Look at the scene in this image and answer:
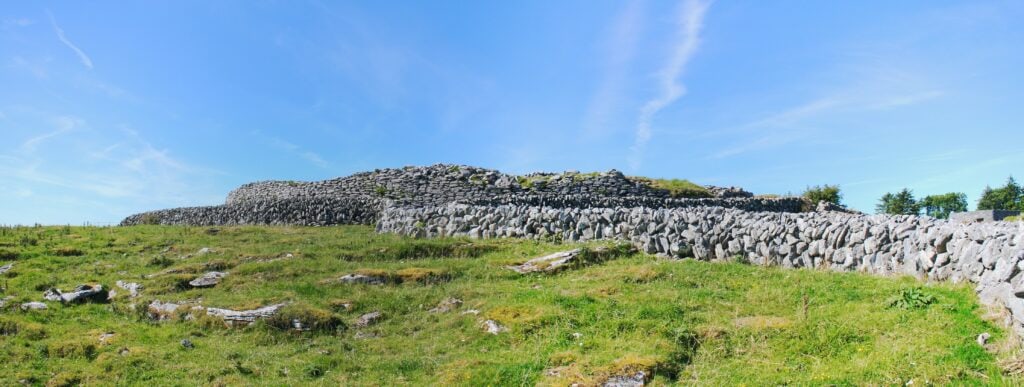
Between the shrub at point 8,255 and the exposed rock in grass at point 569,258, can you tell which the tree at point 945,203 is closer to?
the exposed rock in grass at point 569,258

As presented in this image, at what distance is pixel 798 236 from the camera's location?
54.6 ft

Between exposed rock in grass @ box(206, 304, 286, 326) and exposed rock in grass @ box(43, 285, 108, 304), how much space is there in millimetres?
4682

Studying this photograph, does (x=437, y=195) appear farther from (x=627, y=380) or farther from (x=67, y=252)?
(x=627, y=380)

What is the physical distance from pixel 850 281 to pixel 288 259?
48.8ft

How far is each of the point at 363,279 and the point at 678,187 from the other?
25.7 meters

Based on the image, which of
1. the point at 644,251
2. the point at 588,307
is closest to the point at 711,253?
the point at 644,251

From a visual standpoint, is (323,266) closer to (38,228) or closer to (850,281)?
(850,281)

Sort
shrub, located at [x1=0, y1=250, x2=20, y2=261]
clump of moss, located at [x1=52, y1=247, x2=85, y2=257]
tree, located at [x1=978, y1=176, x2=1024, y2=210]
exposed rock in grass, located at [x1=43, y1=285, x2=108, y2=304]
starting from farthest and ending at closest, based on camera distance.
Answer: tree, located at [x1=978, y1=176, x2=1024, y2=210]
clump of moss, located at [x1=52, y1=247, x2=85, y2=257]
shrub, located at [x1=0, y1=250, x2=20, y2=261]
exposed rock in grass, located at [x1=43, y1=285, x2=108, y2=304]

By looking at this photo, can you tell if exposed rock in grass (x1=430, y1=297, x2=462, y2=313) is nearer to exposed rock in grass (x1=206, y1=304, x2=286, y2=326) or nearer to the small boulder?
exposed rock in grass (x1=206, y1=304, x2=286, y2=326)

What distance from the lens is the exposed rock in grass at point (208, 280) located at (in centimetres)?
1758

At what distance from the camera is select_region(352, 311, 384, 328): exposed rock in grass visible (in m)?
14.2

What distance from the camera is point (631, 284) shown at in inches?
590

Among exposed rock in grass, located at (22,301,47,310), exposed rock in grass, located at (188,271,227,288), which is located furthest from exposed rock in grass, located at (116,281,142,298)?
exposed rock in grass, located at (22,301,47,310)

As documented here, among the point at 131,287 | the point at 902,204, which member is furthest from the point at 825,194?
the point at 131,287
